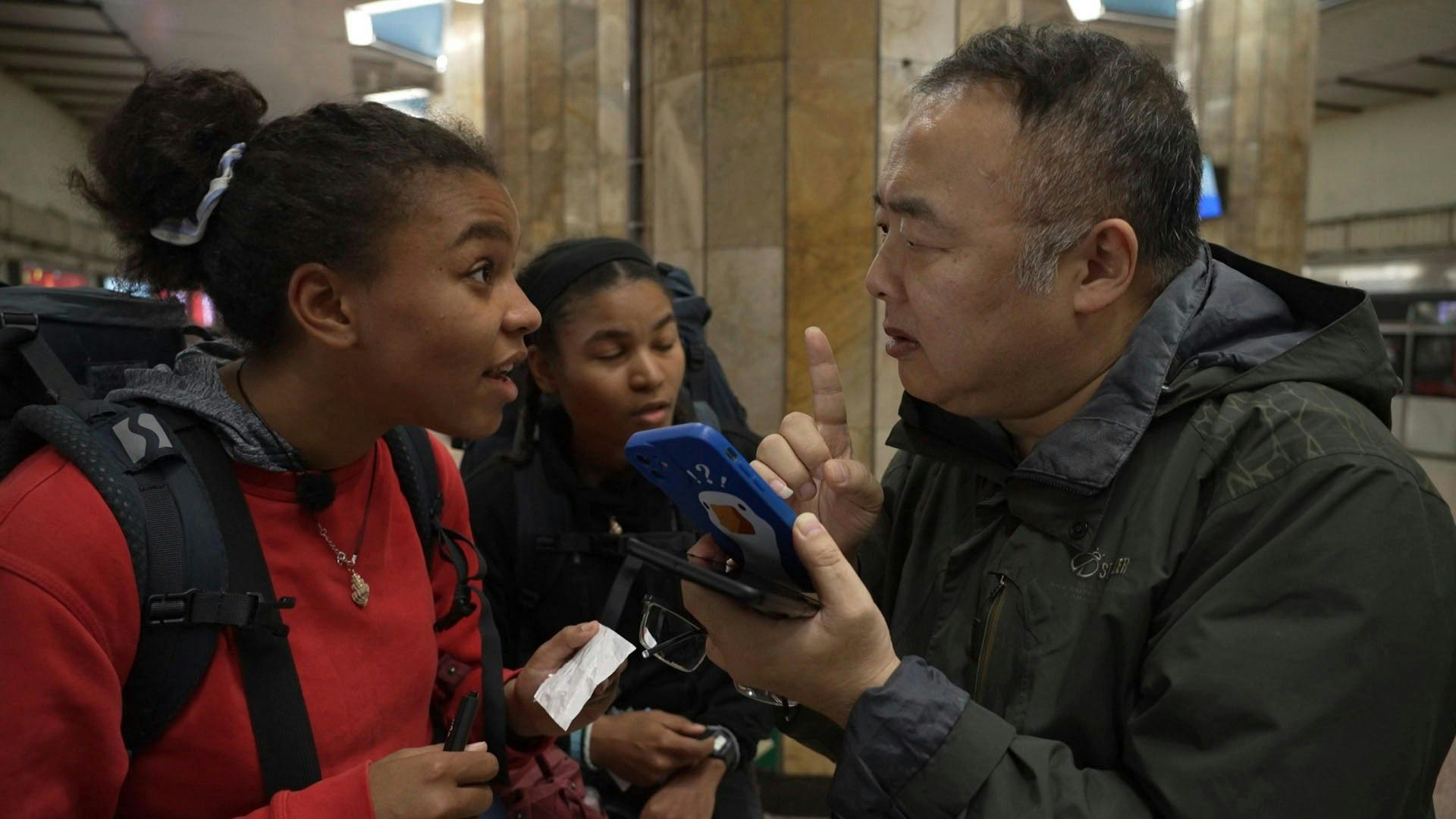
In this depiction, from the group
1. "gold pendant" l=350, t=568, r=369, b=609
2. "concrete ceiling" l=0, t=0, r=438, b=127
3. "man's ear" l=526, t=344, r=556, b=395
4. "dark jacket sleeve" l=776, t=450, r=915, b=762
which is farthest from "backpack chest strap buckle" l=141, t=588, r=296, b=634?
"concrete ceiling" l=0, t=0, r=438, b=127

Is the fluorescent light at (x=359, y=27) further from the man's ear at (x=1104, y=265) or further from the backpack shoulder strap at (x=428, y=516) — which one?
the man's ear at (x=1104, y=265)

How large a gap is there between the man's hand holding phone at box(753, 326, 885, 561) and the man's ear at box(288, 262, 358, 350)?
0.72 metres

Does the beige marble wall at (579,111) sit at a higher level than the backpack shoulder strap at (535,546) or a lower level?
higher

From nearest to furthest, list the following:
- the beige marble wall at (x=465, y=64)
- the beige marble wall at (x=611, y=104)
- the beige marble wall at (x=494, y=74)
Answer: the beige marble wall at (x=611, y=104) → the beige marble wall at (x=494, y=74) → the beige marble wall at (x=465, y=64)

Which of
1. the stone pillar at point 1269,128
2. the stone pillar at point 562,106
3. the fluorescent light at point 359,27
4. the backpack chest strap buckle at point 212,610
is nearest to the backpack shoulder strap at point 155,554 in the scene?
the backpack chest strap buckle at point 212,610

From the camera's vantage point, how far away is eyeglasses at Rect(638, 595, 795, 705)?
1598mm

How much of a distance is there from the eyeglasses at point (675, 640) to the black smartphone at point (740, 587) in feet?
0.71

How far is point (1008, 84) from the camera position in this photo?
1.51m

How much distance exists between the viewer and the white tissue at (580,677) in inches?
64.1

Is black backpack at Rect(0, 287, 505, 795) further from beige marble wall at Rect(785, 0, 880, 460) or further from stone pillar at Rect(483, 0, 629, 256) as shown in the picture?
stone pillar at Rect(483, 0, 629, 256)

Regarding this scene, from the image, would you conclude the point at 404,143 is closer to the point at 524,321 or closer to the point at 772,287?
the point at 524,321

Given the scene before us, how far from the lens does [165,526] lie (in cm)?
142

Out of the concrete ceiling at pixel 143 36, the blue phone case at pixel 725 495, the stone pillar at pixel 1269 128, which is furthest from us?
the stone pillar at pixel 1269 128

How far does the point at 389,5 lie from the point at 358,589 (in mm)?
11053
